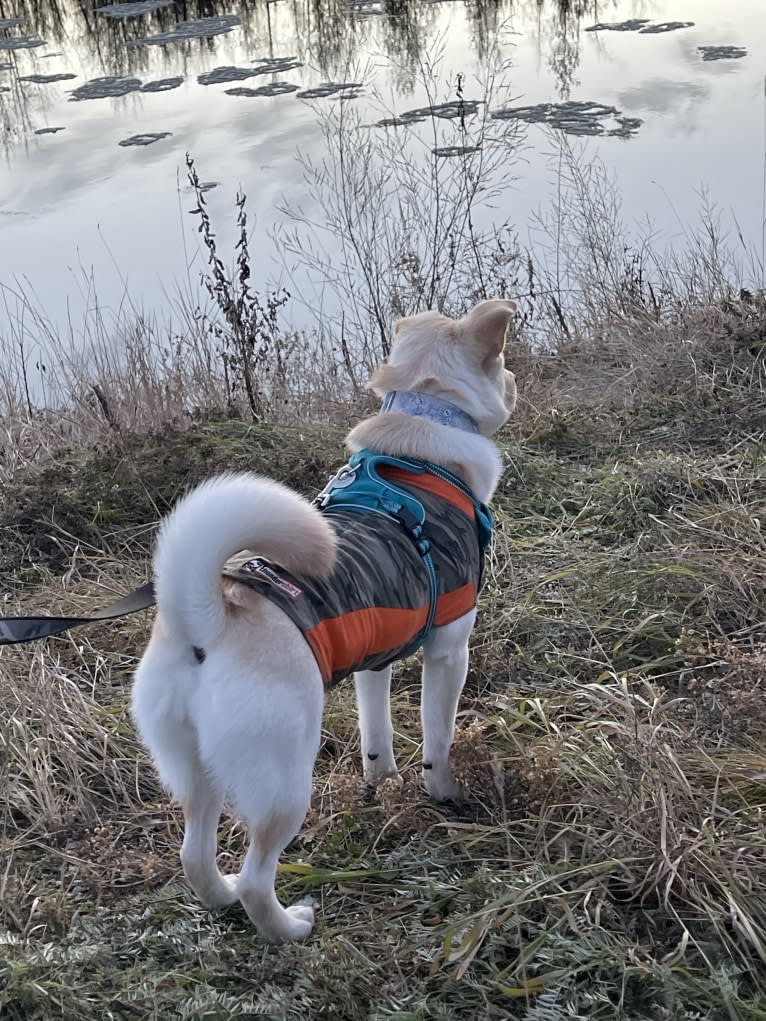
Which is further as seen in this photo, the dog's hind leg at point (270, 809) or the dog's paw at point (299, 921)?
the dog's paw at point (299, 921)

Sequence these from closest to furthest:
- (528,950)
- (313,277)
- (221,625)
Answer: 1. (221,625)
2. (528,950)
3. (313,277)

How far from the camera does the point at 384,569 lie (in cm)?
242

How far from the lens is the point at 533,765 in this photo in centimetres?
275

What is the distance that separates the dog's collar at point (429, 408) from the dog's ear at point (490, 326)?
186 mm

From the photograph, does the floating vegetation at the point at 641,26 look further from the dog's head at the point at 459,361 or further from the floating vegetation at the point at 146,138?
the dog's head at the point at 459,361

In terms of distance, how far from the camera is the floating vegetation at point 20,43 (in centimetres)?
1443

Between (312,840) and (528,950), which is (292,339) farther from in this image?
(528,950)

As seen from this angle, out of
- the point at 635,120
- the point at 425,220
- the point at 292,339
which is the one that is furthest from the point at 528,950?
the point at 635,120

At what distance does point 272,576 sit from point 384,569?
0.32 metres

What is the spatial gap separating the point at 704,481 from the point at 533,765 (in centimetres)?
204

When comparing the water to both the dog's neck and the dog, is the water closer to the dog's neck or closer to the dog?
the dog's neck

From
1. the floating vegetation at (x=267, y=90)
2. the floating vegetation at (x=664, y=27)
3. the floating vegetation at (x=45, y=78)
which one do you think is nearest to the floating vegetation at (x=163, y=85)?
the floating vegetation at (x=267, y=90)

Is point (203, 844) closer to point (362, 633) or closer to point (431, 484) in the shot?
point (362, 633)

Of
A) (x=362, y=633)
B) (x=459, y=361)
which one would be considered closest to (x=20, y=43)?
(x=459, y=361)
